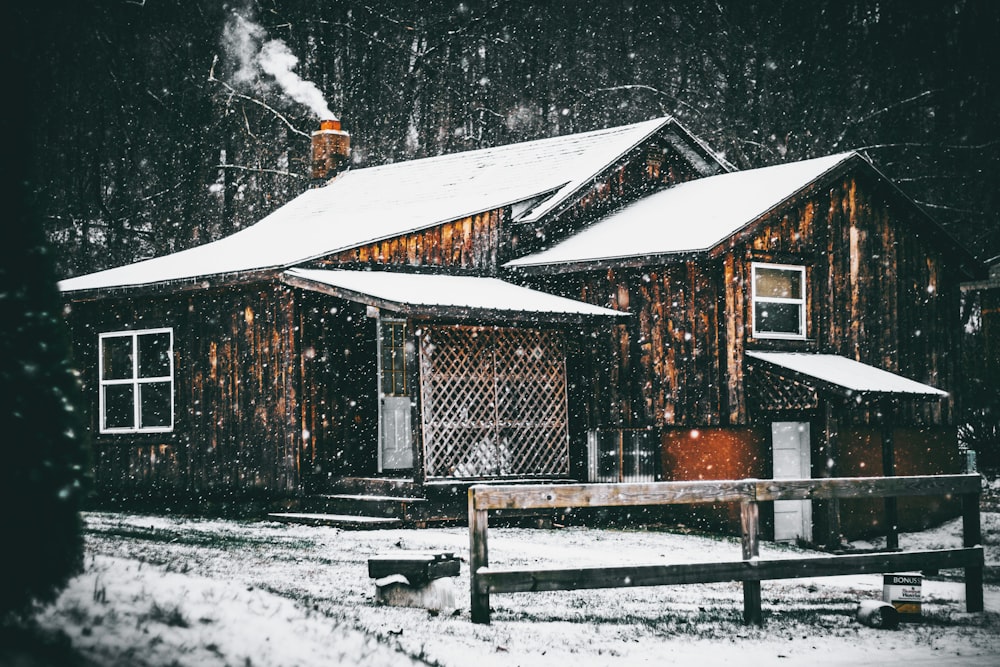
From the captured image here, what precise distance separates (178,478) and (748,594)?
10.6 m

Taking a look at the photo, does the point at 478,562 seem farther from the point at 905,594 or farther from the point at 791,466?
the point at 791,466

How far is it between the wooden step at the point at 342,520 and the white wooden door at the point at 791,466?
17.8 feet

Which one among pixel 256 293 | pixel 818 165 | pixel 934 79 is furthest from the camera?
pixel 934 79

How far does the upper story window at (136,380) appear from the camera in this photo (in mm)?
19031

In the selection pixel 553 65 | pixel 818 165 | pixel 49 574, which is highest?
pixel 553 65

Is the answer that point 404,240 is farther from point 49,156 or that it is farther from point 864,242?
point 49,156

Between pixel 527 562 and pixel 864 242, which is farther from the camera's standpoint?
pixel 864 242

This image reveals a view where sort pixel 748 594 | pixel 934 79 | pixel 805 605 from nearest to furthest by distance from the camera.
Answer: pixel 748 594 < pixel 805 605 < pixel 934 79

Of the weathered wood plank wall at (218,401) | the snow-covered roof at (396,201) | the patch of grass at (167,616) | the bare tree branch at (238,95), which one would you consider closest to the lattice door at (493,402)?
the weathered wood plank wall at (218,401)

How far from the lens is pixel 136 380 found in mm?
18922

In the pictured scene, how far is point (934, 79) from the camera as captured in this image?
3147 cm

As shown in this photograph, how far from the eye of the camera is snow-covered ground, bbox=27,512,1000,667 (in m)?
7.18

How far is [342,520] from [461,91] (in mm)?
20496

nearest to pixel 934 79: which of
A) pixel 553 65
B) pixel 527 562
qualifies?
pixel 553 65
